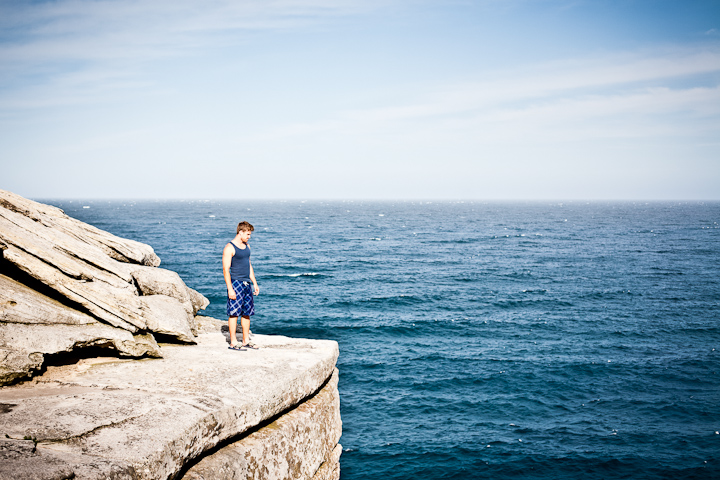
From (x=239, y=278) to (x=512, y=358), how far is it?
74.6ft

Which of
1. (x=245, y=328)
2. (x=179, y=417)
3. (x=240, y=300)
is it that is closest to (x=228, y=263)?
(x=240, y=300)

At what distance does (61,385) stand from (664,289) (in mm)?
52524

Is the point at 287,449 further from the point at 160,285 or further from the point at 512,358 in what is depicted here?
the point at 512,358

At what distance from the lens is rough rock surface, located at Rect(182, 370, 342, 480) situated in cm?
596

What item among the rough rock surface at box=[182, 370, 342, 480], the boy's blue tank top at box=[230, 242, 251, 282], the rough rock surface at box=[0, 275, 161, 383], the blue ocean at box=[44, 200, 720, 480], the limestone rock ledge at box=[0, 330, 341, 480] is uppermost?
the boy's blue tank top at box=[230, 242, 251, 282]

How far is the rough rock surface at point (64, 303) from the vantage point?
7.12 meters

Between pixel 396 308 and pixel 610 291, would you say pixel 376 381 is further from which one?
pixel 610 291

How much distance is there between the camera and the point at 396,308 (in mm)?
38719

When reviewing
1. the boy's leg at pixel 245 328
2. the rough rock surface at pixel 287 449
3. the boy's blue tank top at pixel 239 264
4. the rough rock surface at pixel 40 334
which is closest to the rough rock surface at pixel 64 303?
the rough rock surface at pixel 40 334

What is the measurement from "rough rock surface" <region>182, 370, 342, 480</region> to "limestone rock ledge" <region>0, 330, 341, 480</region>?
2 cm

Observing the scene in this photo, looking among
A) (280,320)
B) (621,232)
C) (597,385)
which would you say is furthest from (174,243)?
(621,232)

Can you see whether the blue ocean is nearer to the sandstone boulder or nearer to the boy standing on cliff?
the sandstone boulder

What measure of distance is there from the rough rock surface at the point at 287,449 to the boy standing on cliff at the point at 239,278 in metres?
2.15

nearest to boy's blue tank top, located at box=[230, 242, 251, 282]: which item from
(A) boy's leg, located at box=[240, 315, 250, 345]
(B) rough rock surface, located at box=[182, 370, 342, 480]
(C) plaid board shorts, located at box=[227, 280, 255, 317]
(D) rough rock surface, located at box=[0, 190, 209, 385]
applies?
(C) plaid board shorts, located at box=[227, 280, 255, 317]
